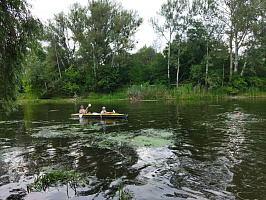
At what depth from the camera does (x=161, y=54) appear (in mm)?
43562

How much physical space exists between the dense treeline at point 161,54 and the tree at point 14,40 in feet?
91.5

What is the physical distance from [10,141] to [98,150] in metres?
4.33

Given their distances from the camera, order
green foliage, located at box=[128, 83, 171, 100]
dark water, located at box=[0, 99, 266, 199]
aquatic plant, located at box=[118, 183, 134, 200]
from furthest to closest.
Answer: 1. green foliage, located at box=[128, 83, 171, 100]
2. dark water, located at box=[0, 99, 266, 199]
3. aquatic plant, located at box=[118, 183, 134, 200]

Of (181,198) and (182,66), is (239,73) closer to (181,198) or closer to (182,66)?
(182,66)

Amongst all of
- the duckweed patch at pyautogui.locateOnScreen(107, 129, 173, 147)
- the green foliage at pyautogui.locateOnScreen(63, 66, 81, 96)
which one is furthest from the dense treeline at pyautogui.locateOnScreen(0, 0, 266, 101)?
the duckweed patch at pyautogui.locateOnScreen(107, 129, 173, 147)

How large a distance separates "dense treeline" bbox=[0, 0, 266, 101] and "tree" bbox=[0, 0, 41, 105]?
27.9 m

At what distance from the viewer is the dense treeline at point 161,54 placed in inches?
1367

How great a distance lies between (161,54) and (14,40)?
126 feet

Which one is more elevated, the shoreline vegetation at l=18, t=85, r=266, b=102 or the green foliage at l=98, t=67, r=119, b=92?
the green foliage at l=98, t=67, r=119, b=92

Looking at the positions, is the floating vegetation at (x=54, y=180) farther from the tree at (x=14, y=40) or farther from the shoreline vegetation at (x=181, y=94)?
the shoreline vegetation at (x=181, y=94)

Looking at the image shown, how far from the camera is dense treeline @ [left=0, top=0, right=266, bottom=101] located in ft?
114

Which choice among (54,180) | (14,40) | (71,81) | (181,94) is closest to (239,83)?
(181,94)

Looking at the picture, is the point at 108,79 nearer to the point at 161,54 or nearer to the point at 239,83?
the point at 161,54

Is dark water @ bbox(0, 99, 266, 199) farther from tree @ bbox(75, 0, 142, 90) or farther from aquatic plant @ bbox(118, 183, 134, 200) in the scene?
tree @ bbox(75, 0, 142, 90)
